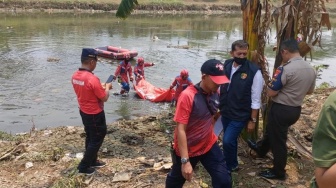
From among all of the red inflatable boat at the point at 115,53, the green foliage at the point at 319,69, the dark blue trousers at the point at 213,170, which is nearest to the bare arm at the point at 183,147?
the dark blue trousers at the point at 213,170

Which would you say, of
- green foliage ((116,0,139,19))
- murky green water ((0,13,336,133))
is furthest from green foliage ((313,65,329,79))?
green foliage ((116,0,139,19))

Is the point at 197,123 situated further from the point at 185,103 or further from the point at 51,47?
the point at 51,47

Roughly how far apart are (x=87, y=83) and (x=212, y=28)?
29.8 meters

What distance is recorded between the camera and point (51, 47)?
→ 68.0 feet

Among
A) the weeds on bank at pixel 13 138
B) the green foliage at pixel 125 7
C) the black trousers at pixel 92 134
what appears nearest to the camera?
the black trousers at pixel 92 134

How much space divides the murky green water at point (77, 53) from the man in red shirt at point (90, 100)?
413cm

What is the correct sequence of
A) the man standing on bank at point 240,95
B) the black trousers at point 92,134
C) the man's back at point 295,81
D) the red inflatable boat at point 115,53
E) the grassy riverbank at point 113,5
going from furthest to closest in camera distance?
the grassy riverbank at point 113,5, the red inflatable boat at point 115,53, the black trousers at point 92,134, the man standing on bank at point 240,95, the man's back at point 295,81

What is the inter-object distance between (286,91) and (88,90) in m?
2.53

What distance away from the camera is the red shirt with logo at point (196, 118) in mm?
3500

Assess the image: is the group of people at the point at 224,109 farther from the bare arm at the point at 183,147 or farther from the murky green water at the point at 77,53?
the murky green water at the point at 77,53

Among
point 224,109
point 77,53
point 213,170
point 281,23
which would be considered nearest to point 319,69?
point 281,23

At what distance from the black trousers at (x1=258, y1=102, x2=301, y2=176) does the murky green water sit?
5941 millimetres

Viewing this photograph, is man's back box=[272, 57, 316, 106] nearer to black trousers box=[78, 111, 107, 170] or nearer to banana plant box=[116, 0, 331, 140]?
banana plant box=[116, 0, 331, 140]

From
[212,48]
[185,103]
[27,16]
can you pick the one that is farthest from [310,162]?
[27,16]
